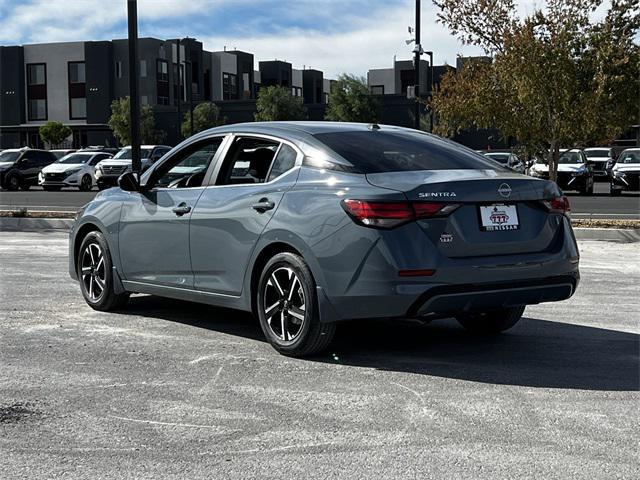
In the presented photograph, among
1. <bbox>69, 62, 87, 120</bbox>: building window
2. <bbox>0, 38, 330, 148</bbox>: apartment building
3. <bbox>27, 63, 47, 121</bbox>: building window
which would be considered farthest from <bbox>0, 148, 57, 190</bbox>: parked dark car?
<bbox>27, 63, 47, 121</bbox>: building window

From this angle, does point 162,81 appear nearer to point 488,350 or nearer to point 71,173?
point 71,173

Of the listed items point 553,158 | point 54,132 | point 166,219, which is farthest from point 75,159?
point 54,132

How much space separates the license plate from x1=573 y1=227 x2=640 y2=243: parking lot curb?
951 centimetres

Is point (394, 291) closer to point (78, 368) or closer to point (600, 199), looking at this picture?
point (78, 368)

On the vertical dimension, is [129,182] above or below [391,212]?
above

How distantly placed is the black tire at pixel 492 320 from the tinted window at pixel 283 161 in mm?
1763

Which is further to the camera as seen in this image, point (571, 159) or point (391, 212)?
point (571, 159)

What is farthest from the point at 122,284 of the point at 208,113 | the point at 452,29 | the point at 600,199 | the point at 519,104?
the point at 208,113

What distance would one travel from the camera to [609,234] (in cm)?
1511

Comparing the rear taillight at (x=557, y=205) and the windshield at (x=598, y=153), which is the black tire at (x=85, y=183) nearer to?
the windshield at (x=598, y=153)

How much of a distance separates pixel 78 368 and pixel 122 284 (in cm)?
195

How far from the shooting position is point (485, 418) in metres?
4.80

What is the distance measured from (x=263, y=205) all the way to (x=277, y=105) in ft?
204

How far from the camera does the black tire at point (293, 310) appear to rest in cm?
603
